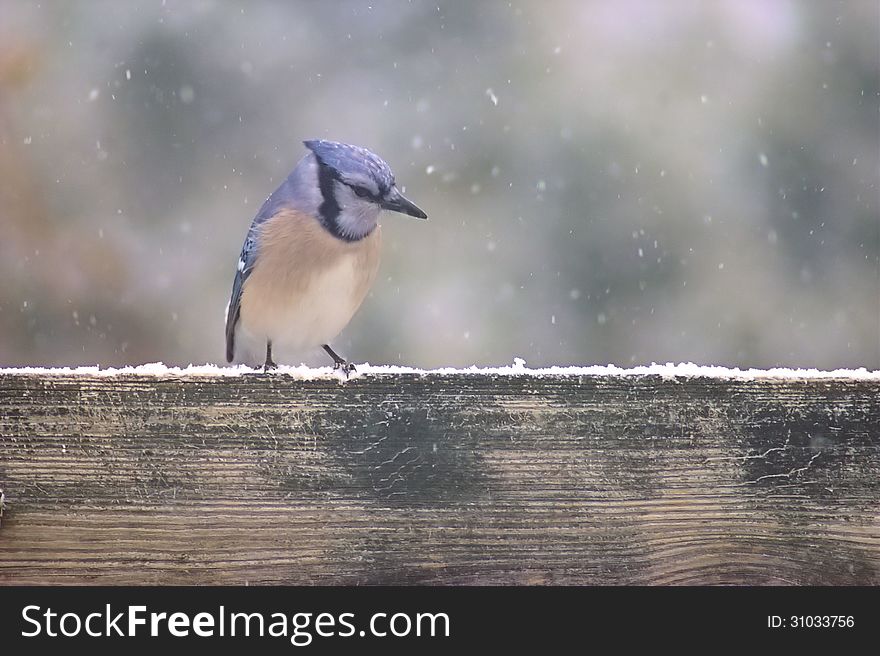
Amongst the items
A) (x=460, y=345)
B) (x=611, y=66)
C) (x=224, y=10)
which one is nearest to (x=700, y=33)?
(x=611, y=66)

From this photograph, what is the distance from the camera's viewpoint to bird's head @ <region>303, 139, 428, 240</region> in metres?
2.46

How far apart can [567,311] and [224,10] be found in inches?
83.2

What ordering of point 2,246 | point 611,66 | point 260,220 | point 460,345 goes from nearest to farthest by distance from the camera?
point 260,220
point 2,246
point 460,345
point 611,66

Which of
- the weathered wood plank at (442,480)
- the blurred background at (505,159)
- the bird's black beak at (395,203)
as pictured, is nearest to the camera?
the weathered wood plank at (442,480)

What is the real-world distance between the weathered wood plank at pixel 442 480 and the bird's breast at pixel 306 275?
1192 millimetres

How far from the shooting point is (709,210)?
519 cm

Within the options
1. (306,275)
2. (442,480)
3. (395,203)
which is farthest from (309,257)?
(442,480)

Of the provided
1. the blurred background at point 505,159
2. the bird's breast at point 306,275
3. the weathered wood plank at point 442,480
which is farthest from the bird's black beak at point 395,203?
the blurred background at point 505,159

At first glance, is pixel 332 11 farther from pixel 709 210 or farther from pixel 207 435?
pixel 207 435

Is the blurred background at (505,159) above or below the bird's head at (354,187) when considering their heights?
above

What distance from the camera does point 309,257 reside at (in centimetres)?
270

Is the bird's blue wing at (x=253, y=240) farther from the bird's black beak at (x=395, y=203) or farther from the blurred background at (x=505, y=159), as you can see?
the blurred background at (x=505, y=159)

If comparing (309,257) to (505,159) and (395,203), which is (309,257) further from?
(505,159)

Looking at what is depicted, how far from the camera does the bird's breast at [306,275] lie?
2.69m
